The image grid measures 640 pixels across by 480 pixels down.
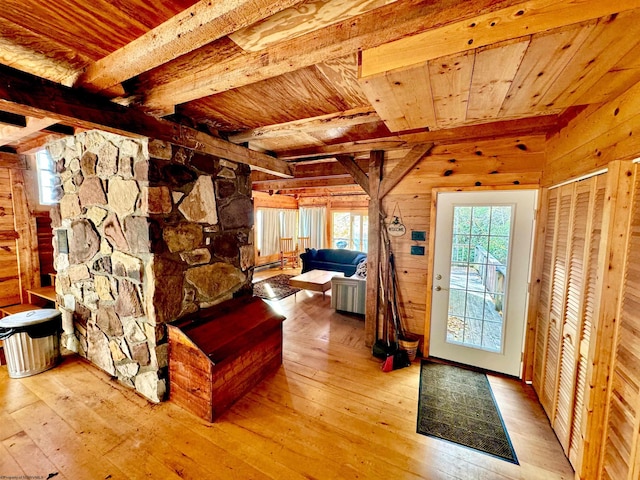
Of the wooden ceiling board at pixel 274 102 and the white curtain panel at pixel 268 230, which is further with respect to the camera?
the white curtain panel at pixel 268 230

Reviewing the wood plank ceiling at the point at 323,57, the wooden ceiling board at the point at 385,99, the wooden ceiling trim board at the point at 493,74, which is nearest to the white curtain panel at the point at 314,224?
the wood plank ceiling at the point at 323,57

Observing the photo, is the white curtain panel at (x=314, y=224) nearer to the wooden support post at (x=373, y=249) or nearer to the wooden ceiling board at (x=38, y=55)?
the wooden support post at (x=373, y=249)

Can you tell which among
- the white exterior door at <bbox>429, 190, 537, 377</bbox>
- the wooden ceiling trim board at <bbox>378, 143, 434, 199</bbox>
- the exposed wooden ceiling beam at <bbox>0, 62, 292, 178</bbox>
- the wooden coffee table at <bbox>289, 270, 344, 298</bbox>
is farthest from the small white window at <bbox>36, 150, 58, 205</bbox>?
the white exterior door at <bbox>429, 190, 537, 377</bbox>

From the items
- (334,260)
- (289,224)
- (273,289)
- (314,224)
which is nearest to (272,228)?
(289,224)

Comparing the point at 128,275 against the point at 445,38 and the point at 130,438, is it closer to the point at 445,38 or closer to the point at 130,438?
the point at 130,438

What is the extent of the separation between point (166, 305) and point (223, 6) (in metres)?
1.92

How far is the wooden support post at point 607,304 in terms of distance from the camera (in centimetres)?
126

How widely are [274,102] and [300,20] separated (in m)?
0.81

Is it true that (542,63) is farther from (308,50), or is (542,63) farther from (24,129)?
(24,129)

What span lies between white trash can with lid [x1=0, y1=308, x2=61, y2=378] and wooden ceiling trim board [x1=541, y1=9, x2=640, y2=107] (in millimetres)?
3994

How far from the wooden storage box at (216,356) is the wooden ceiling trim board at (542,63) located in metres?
2.29

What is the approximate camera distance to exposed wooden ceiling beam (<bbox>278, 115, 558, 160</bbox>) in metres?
2.08

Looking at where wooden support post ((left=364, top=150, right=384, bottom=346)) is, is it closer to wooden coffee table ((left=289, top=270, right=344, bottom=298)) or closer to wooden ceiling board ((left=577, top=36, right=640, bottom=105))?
wooden coffee table ((left=289, top=270, right=344, bottom=298))

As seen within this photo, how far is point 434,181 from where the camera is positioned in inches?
106
